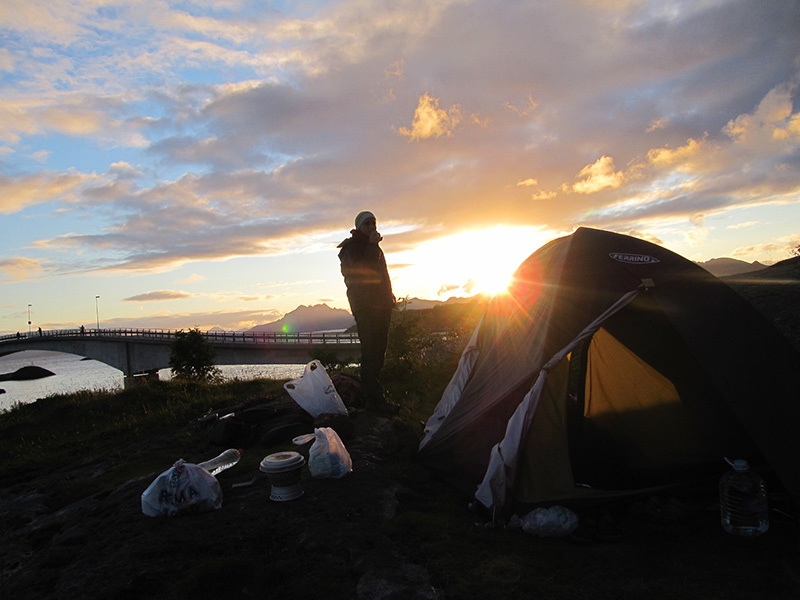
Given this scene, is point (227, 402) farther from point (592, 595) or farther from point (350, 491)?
point (592, 595)

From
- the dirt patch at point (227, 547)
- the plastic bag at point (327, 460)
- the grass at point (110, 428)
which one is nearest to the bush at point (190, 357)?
the grass at point (110, 428)

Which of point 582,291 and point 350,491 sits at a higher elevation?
point 582,291

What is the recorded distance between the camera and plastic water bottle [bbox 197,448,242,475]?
551 cm

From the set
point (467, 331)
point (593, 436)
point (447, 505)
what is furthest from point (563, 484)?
point (467, 331)

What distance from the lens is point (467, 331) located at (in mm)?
14688

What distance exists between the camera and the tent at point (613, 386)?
442 cm

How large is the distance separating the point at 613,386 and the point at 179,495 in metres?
4.72

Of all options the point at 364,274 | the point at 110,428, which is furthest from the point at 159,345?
the point at 364,274

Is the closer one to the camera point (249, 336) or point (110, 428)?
point (110, 428)

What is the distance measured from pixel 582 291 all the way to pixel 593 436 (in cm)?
183

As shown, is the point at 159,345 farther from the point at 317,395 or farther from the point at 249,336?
the point at 317,395

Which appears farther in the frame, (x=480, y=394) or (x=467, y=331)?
(x=467, y=331)

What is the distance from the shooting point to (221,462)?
5699mm

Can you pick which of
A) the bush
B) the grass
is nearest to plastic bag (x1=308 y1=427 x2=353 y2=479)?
the grass
